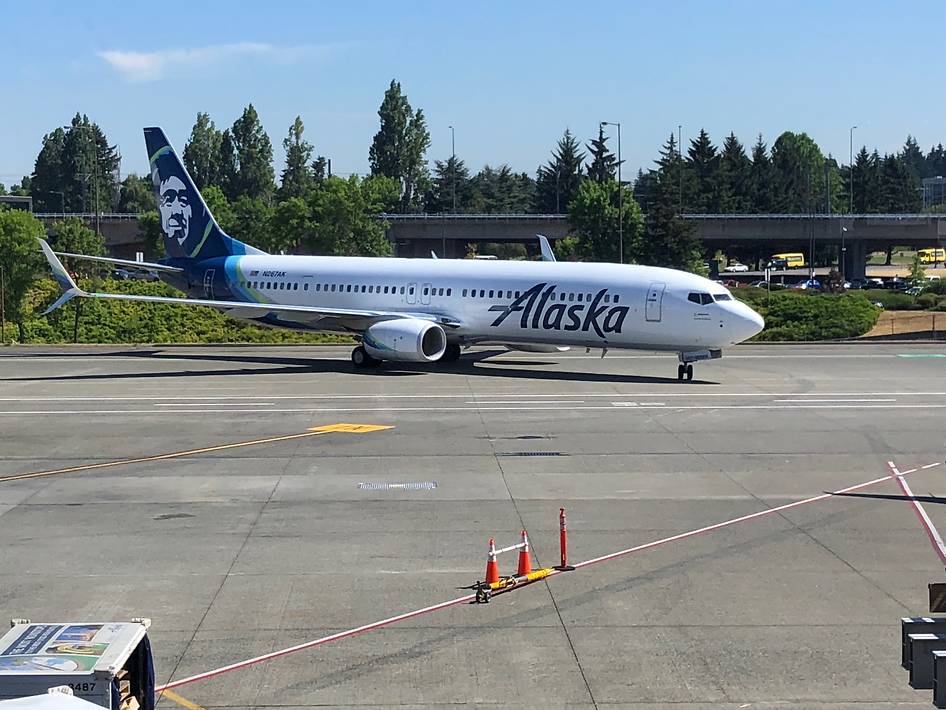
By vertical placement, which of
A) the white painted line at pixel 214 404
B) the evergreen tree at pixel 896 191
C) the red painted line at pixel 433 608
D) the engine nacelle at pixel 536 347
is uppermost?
the evergreen tree at pixel 896 191

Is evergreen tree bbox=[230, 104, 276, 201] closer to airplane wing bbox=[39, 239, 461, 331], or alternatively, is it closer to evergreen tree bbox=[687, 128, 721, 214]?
evergreen tree bbox=[687, 128, 721, 214]

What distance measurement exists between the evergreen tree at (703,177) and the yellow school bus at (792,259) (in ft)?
39.6

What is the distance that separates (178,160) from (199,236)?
3.30m

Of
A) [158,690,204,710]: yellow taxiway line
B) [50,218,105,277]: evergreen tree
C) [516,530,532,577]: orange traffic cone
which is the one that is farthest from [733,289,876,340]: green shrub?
[158,690,204,710]: yellow taxiway line

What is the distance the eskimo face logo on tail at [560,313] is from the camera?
38.6m

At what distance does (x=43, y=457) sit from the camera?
25312 millimetres

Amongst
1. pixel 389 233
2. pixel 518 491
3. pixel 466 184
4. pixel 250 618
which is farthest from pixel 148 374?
pixel 466 184

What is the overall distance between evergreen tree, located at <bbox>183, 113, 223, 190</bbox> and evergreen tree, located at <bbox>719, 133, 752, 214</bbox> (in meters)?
66.4

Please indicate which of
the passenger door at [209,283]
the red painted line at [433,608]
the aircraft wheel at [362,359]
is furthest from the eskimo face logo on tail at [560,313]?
the red painted line at [433,608]

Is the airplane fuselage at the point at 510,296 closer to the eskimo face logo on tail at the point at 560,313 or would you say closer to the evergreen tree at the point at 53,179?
the eskimo face logo on tail at the point at 560,313

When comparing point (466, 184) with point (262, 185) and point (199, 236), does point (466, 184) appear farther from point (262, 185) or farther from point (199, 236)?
point (199, 236)

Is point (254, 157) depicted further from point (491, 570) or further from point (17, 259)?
point (491, 570)

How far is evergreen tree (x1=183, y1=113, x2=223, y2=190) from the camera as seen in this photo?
165m

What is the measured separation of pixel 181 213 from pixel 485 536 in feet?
112
